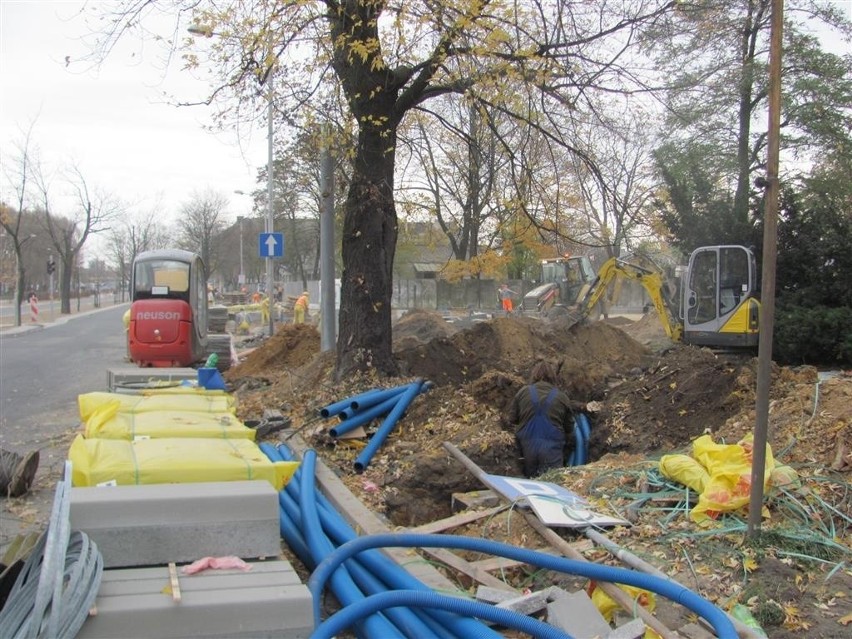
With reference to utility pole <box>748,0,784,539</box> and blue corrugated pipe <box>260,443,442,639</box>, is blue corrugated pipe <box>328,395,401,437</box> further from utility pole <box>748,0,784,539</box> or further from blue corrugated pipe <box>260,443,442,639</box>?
utility pole <box>748,0,784,539</box>

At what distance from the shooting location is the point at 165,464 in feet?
15.8

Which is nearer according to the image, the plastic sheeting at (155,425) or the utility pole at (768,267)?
the utility pole at (768,267)

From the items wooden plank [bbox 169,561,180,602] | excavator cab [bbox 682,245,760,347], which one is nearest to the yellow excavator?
excavator cab [bbox 682,245,760,347]

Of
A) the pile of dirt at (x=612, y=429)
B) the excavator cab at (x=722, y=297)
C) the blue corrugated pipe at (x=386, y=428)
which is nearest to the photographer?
the pile of dirt at (x=612, y=429)

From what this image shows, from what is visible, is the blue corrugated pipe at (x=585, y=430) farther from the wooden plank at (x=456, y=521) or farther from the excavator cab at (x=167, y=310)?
the excavator cab at (x=167, y=310)

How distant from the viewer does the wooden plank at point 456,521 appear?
545 centimetres

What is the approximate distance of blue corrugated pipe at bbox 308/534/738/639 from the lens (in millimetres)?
3555

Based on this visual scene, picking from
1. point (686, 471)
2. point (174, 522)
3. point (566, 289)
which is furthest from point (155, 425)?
point (566, 289)

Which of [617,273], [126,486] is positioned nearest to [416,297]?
[617,273]

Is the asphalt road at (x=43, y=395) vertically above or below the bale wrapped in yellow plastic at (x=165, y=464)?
below

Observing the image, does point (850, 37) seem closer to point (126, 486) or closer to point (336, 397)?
point (336, 397)

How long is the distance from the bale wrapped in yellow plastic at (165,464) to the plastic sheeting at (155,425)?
0.53 metres

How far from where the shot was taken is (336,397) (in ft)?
32.4

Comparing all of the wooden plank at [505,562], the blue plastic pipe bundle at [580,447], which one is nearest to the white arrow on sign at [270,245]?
the blue plastic pipe bundle at [580,447]
